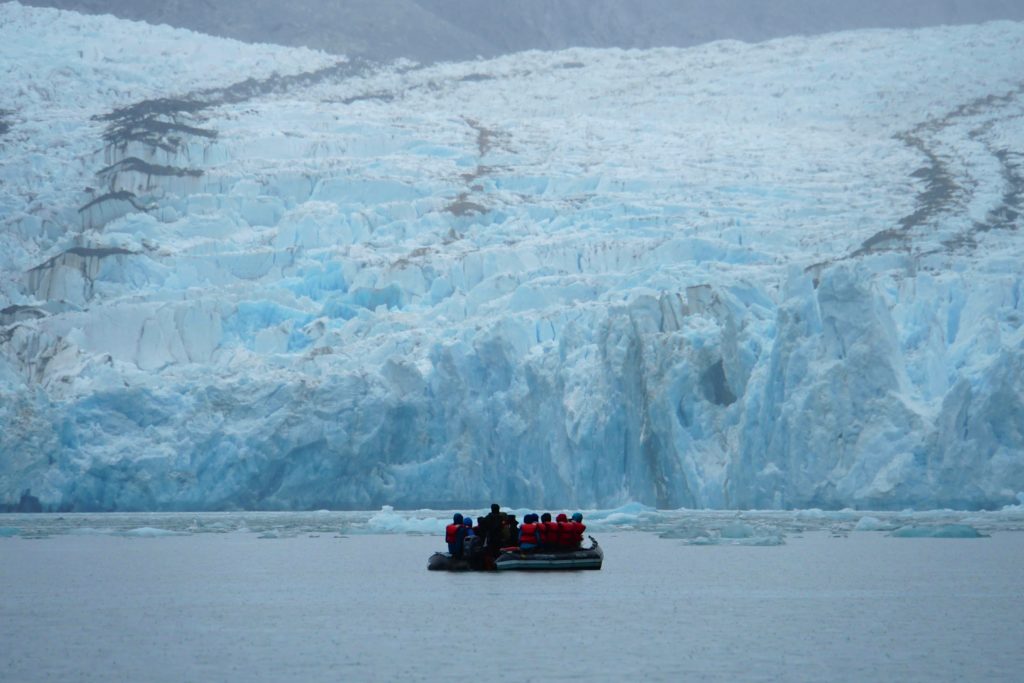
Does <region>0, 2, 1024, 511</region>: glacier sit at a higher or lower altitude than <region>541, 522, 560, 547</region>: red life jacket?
higher

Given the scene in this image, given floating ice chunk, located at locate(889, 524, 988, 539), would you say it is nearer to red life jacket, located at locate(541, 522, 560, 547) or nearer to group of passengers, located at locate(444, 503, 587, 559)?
group of passengers, located at locate(444, 503, 587, 559)

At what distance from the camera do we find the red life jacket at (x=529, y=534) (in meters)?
19.6

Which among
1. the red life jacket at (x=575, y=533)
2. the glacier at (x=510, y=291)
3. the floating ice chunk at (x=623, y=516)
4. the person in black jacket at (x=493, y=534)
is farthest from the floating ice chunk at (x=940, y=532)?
the person in black jacket at (x=493, y=534)

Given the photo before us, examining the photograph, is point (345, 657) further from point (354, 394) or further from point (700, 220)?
point (700, 220)

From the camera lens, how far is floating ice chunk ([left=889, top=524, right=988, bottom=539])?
23.5 metres

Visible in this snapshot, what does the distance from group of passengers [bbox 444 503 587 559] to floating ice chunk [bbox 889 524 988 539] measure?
7.17 meters

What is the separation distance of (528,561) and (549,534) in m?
0.46

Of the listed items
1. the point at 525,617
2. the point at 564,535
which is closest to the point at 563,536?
the point at 564,535

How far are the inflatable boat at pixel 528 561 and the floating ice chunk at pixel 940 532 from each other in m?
7.21

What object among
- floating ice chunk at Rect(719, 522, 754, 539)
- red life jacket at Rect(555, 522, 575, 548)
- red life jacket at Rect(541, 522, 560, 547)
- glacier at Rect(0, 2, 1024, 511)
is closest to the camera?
red life jacket at Rect(555, 522, 575, 548)

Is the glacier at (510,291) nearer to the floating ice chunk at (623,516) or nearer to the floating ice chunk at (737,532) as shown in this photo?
the floating ice chunk at (623,516)

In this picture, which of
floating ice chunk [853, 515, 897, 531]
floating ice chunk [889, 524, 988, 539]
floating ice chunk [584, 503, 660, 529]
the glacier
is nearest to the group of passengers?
floating ice chunk [889, 524, 988, 539]

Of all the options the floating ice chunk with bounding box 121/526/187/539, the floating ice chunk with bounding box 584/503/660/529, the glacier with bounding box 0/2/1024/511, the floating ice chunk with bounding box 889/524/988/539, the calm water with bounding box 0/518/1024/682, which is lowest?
the calm water with bounding box 0/518/1024/682

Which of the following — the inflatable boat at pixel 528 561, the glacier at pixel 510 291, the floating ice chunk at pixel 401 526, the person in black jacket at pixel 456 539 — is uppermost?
the glacier at pixel 510 291
